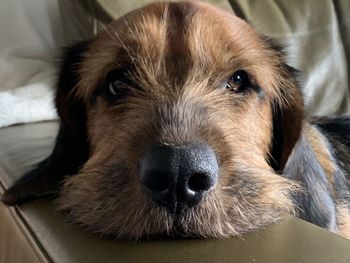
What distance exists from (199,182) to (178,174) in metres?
0.05

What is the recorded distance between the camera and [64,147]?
4.82ft

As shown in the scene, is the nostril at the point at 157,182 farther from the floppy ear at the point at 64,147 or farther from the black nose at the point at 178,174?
the floppy ear at the point at 64,147

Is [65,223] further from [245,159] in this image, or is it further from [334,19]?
[334,19]

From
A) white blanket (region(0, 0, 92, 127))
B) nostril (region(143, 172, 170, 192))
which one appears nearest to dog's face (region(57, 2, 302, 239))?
nostril (region(143, 172, 170, 192))

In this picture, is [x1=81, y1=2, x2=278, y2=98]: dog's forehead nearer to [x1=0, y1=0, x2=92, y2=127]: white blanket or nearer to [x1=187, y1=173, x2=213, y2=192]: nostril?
[x1=187, y1=173, x2=213, y2=192]: nostril

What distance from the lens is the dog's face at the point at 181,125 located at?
1.07m

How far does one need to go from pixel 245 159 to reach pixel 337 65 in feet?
4.08

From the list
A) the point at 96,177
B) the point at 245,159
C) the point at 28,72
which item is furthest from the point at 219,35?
the point at 28,72

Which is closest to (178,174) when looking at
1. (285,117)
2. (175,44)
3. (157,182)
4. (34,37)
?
(157,182)

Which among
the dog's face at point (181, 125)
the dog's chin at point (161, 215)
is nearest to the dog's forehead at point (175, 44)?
the dog's face at point (181, 125)

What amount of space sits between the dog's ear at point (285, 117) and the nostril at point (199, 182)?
456mm

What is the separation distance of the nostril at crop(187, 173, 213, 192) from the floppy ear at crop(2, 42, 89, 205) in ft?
1.38

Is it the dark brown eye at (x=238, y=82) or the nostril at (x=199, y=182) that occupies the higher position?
the dark brown eye at (x=238, y=82)

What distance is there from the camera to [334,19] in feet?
7.80
